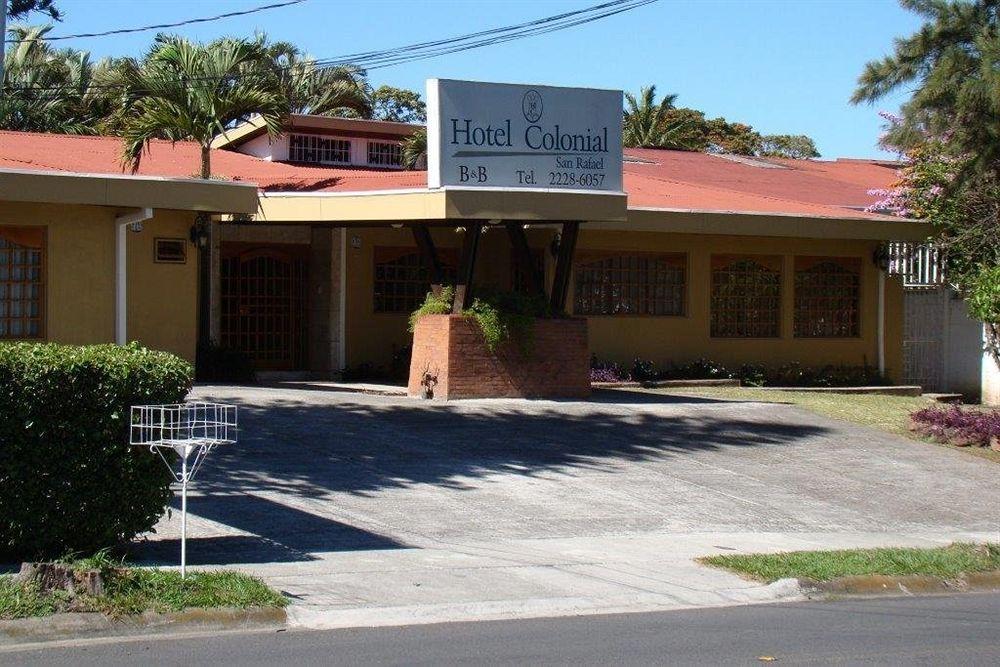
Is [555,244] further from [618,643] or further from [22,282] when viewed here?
[618,643]

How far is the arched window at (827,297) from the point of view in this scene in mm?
27234

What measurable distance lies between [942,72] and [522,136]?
5911 millimetres

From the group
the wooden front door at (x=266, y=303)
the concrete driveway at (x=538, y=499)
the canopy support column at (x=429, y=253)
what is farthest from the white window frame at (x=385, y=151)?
the concrete driveway at (x=538, y=499)

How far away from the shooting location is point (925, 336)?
92.6 ft

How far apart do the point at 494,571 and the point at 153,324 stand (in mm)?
11663

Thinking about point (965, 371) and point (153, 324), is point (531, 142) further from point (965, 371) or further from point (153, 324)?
point (965, 371)

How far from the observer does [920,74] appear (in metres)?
20.3

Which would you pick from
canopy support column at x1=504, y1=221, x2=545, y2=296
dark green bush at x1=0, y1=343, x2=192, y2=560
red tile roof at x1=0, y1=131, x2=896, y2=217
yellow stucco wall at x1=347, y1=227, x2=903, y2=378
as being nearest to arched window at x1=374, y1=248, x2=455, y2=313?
yellow stucco wall at x1=347, y1=227, x2=903, y2=378

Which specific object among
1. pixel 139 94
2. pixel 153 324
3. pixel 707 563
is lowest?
pixel 707 563

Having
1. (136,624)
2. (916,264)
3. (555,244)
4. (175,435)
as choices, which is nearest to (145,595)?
(136,624)

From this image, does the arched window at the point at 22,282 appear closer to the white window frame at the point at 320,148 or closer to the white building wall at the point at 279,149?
the white building wall at the point at 279,149

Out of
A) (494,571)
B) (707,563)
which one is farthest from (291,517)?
(707,563)

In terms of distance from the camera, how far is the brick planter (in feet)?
67.1

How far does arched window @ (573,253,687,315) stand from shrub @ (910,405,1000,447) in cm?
650
